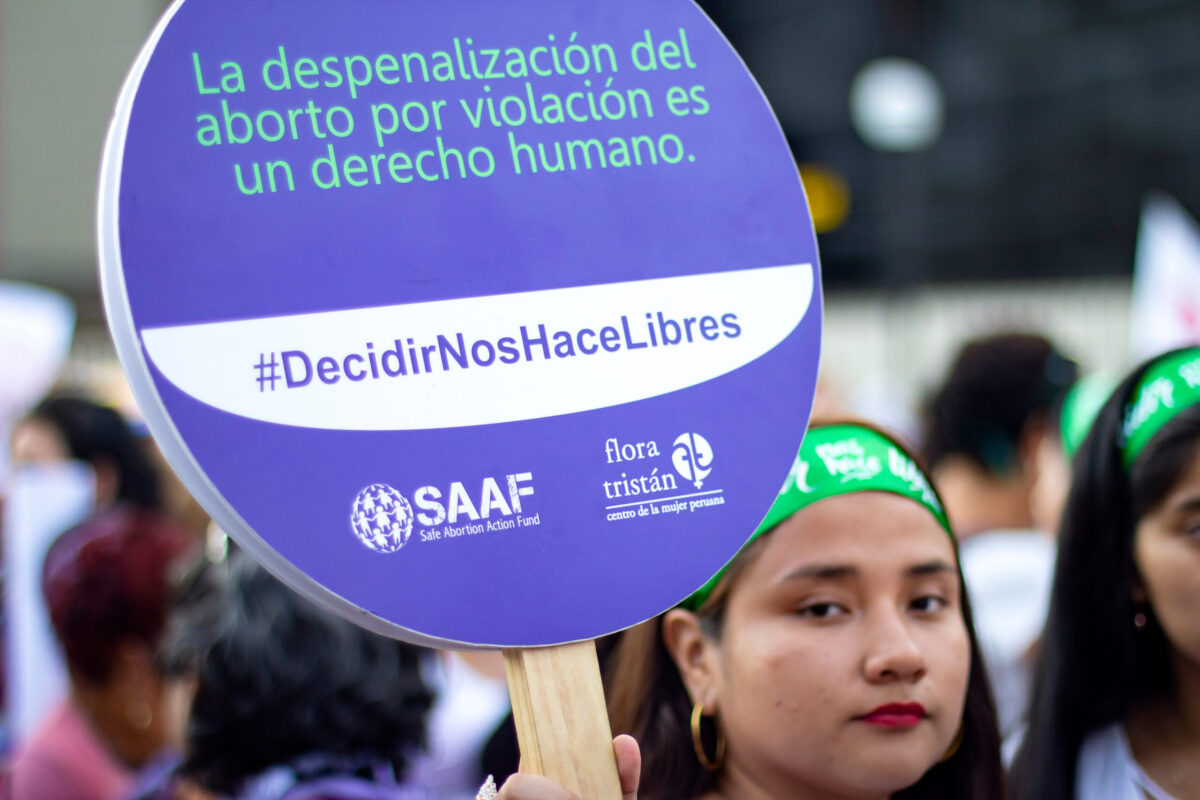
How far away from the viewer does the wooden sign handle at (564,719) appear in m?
0.94

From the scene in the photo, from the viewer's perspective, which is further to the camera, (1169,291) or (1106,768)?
(1169,291)

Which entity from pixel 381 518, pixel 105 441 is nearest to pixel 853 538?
pixel 381 518

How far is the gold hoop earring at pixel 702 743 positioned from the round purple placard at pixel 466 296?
1.12 ft

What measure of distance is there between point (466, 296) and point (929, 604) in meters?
0.64

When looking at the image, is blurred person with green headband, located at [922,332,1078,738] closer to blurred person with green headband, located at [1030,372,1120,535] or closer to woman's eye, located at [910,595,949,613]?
blurred person with green headband, located at [1030,372,1120,535]

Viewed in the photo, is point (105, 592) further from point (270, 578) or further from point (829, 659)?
point (829, 659)

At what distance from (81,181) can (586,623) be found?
1213cm

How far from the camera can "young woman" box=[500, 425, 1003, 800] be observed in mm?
1226

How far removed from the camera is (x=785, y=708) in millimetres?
1229

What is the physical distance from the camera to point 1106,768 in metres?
1.67

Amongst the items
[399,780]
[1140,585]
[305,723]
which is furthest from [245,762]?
[1140,585]

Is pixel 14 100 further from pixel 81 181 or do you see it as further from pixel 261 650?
pixel 261 650

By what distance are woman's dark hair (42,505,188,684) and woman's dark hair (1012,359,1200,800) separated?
1716 mm

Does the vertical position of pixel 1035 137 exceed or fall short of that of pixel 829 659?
it exceeds it
